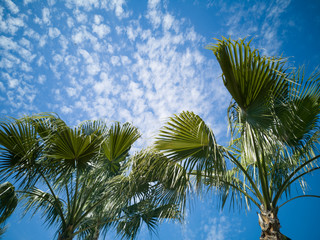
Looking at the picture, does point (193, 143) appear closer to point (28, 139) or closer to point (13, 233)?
point (28, 139)

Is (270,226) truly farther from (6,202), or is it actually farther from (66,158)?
(6,202)

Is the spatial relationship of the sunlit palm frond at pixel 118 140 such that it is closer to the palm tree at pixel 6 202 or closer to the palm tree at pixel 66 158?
the palm tree at pixel 66 158

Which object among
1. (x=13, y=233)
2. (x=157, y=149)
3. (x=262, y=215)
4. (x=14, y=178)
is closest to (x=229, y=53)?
(x=157, y=149)

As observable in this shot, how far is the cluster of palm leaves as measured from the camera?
2.36 m

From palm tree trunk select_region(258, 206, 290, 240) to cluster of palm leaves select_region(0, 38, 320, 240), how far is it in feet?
0.04

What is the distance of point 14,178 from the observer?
A: 2.98 metres

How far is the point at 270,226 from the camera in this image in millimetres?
2619

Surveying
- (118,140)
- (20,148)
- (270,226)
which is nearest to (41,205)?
(20,148)

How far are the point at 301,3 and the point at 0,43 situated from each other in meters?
36.5

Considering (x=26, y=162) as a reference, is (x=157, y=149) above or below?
above

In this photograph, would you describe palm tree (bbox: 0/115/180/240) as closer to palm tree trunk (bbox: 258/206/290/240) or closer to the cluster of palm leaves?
the cluster of palm leaves

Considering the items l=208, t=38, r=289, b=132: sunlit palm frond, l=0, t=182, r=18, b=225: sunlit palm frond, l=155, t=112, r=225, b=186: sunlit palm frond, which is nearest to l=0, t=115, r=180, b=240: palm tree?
l=0, t=182, r=18, b=225: sunlit palm frond

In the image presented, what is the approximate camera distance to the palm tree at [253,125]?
2.29 metres

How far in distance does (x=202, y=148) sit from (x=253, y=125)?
2.34 feet
